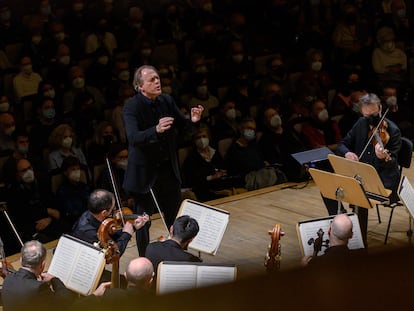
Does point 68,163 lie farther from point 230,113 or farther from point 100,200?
point 230,113

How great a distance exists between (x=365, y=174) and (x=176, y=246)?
4.90 ft

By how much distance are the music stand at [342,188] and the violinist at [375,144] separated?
36 centimetres

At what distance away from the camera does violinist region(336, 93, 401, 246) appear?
484cm

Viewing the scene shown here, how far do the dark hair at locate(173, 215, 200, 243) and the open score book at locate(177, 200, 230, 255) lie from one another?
396 mm

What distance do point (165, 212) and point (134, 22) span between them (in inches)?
171

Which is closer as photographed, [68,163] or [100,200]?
[100,200]

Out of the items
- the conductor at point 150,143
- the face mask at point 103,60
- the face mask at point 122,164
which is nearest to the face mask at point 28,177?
the face mask at point 122,164

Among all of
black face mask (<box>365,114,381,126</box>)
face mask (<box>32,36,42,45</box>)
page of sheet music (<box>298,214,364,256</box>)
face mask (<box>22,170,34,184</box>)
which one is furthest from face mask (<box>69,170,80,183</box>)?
page of sheet music (<box>298,214,364,256</box>)

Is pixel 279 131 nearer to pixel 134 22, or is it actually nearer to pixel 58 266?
pixel 134 22

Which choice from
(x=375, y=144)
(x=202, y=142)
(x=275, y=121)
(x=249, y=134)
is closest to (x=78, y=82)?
(x=202, y=142)

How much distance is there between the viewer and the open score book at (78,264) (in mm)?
3516

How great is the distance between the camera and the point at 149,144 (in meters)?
4.08

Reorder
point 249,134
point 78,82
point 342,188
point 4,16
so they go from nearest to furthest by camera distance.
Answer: point 342,188 → point 249,134 → point 78,82 → point 4,16

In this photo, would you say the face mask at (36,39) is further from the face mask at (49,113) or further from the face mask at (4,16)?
the face mask at (49,113)
